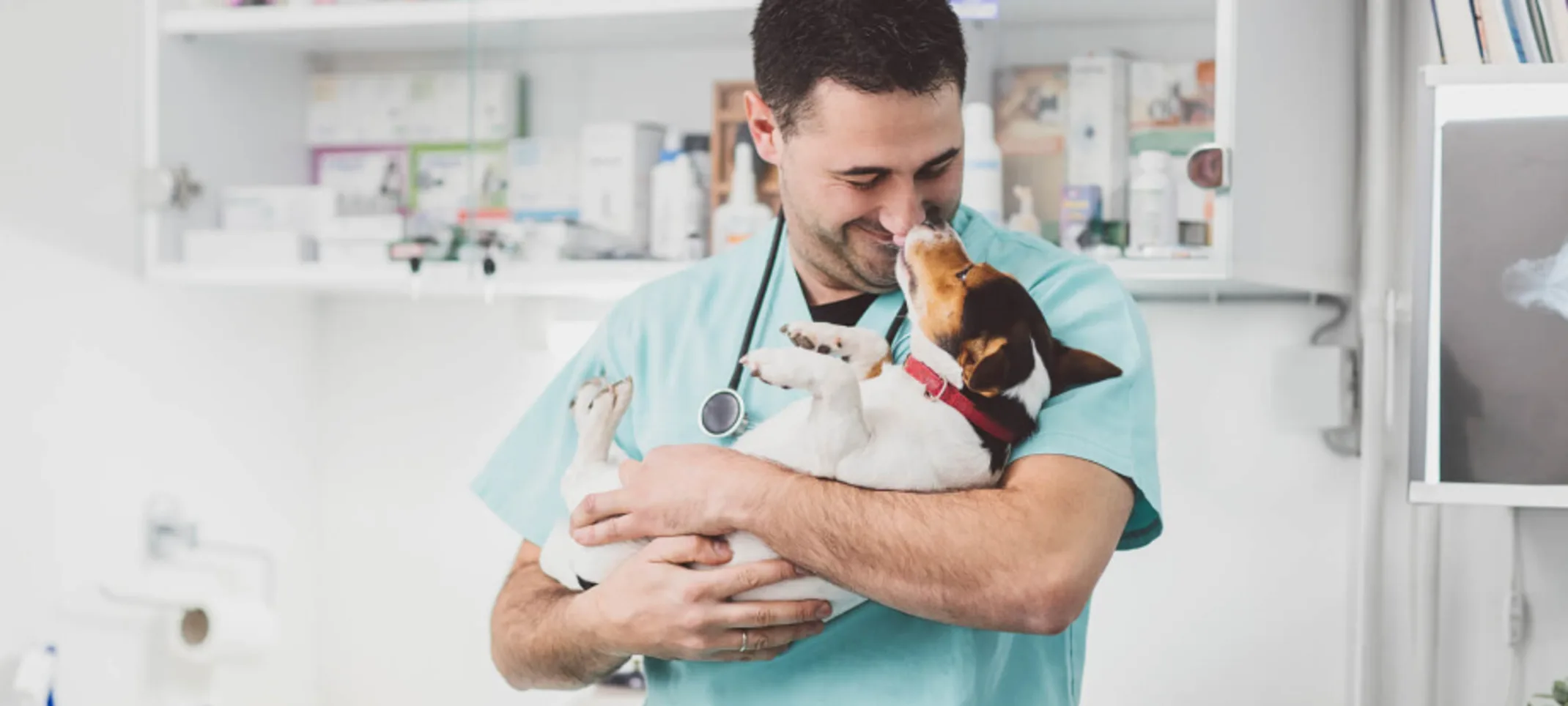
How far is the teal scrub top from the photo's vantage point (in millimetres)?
1169

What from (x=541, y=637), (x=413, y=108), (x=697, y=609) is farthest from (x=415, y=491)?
(x=697, y=609)

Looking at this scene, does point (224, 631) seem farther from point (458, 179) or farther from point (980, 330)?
point (980, 330)

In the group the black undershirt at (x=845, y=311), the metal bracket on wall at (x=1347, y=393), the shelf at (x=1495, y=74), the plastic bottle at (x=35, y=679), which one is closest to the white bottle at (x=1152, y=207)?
the shelf at (x=1495, y=74)

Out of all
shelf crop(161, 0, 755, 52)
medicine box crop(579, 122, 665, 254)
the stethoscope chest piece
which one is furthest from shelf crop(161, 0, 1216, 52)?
the stethoscope chest piece

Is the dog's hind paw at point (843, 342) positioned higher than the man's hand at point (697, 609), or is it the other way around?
the dog's hind paw at point (843, 342)

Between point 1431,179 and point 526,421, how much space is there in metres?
1.05

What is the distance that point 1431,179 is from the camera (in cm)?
164

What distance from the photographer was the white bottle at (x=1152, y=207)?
1.69 metres

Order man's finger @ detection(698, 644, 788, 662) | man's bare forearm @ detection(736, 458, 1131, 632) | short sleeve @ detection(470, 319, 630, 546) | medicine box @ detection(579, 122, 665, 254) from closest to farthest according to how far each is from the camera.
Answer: man's bare forearm @ detection(736, 458, 1131, 632) < man's finger @ detection(698, 644, 788, 662) < short sleeve @ detection(470, 319, 630, 546) < medicine box @ detection(579, 122, 665, 254)

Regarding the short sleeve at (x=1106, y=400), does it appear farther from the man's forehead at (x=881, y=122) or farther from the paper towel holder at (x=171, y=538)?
the paper towel holder at (x=171, y=538)

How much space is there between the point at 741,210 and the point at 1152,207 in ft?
1.71

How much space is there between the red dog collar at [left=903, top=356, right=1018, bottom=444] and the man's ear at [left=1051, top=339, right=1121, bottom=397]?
6cm

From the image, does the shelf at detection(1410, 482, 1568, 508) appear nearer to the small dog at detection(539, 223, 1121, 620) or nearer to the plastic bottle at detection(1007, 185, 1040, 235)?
the plastic bottle at detection(1007, 185, 1040, 235)

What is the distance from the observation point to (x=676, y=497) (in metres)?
1.12
